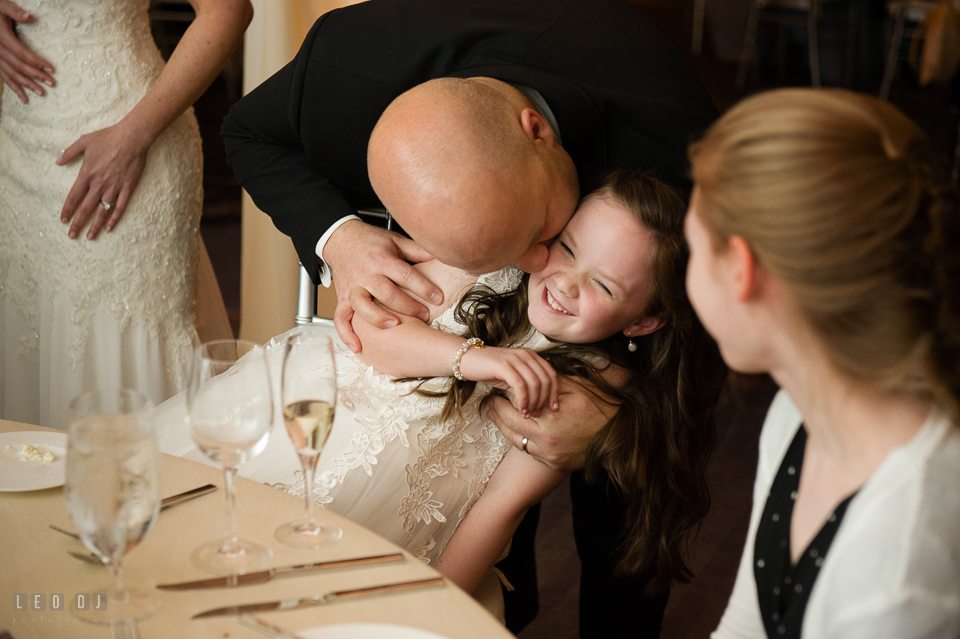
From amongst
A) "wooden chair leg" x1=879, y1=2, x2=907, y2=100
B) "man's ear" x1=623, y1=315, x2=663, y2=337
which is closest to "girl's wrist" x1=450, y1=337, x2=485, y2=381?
"man's ear" x1=623, y1=315, x2=663, y2=337

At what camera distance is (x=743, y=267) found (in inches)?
32.9

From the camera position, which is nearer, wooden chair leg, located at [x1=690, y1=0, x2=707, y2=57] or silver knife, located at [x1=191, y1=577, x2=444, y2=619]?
silver knife, located at [x1=191, y1=577, x2=444, y2=619]

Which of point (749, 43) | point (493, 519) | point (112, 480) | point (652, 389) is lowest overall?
point (749, 43)

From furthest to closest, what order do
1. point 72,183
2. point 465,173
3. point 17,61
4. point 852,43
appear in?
point 852,43, point 72,183, point 17,61, point 465,173

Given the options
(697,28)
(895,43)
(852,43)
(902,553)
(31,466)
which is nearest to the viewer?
(902,553)

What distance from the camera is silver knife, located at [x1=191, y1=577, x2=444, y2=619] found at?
89 centimetres

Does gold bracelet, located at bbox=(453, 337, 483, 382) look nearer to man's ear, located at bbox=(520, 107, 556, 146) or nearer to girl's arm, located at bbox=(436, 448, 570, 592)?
girl's arm, located at bbox=(436, 448, 570, 592)

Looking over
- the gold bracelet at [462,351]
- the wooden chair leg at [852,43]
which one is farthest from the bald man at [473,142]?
the wooden chair leg at [852,43]

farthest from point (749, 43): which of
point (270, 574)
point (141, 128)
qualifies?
point (270, 574)

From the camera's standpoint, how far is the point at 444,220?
1479mm

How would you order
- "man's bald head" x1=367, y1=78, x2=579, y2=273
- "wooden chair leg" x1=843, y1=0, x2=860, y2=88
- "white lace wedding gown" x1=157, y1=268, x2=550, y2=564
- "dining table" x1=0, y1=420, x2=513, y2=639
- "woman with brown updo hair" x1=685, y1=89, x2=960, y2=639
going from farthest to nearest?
"wooden chair leg" x1=843, y1=0, x2=860, y2=88
"white lace wedding gown" x1=157, y1=268, x2=550, y2=564
"man's bald head" x1=367, y1=78, x2=579, y2=273
"dining table" x1=0, y1=420, x2=513, y2=639
"woman with brown updo hair" x1=685, y1=89, x2=960, y2=639

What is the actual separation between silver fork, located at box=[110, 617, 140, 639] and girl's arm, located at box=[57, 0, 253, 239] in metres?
1.66

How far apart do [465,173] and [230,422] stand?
2.17 feet

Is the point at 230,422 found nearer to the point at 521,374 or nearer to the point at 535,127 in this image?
the point at 521,374
